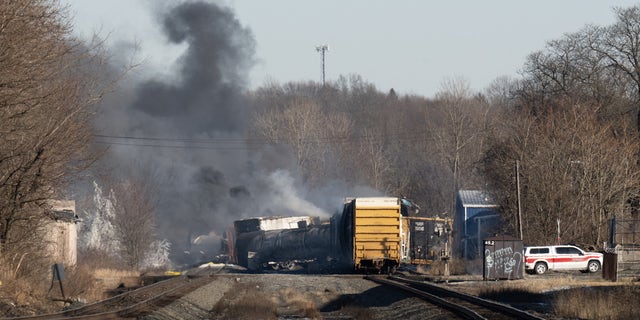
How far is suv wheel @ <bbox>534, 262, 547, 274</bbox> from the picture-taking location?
45812 millimetres

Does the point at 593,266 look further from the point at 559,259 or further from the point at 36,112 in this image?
the point at 36,112

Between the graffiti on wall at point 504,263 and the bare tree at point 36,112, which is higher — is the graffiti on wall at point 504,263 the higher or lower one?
the lower one

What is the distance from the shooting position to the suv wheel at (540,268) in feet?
150

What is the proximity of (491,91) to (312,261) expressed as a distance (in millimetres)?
96537

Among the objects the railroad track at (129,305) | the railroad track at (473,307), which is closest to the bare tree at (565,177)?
the railroad track at (473,307)

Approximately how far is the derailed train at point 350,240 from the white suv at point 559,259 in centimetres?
591

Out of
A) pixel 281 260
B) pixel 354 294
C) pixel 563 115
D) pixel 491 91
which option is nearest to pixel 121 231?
pixel 281 260

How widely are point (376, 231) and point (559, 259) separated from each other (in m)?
8.93

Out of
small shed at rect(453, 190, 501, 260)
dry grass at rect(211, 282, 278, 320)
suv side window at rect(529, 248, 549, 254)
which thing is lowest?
dry grass at rect(211, 282, 278, 320)

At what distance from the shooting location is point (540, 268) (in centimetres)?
4594

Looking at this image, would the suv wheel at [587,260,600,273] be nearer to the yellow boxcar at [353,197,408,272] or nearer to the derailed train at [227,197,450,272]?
the derailed train at [227,197,450,272]

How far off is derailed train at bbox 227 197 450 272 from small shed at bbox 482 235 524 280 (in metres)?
6.43

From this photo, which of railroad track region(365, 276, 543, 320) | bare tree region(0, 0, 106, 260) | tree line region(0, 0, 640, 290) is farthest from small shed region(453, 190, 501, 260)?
bare tree region(0, 0, 106, 260)

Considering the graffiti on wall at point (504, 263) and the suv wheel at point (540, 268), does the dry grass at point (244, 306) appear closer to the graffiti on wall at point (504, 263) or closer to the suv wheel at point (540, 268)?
the graffiti on wall at point (504, 263)
